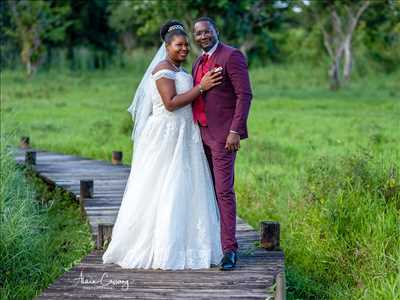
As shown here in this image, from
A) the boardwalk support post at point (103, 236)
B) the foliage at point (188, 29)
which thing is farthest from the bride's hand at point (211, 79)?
the foliage at point (188, 29)

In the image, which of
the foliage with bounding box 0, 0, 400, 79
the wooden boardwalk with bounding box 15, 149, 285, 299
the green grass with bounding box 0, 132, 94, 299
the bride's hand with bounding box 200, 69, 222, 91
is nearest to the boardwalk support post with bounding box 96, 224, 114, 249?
the wooden boardwalk with bounding box 15, 149, 285, 299

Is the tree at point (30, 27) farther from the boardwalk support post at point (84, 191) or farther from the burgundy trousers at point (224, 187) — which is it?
the burgundy trousers at point (224, 187)

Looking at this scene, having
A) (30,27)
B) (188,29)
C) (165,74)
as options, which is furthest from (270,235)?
(30,27)

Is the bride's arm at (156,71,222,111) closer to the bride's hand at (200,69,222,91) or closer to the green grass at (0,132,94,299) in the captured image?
the bride's hand at (200,69,222,91)

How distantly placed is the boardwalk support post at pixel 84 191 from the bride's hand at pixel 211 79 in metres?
3.53

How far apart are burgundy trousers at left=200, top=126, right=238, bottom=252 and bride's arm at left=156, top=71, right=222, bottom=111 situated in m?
0.30

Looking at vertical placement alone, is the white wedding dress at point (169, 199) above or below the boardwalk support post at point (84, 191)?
above

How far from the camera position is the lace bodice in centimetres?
632

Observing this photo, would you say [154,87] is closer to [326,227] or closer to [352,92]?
[326,227]

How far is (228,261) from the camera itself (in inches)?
246

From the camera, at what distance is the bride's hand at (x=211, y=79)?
6.09m

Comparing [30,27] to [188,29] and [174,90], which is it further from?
[174,90]

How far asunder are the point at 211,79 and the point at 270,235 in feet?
5.23

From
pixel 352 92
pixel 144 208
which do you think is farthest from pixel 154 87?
pixel 352 92
